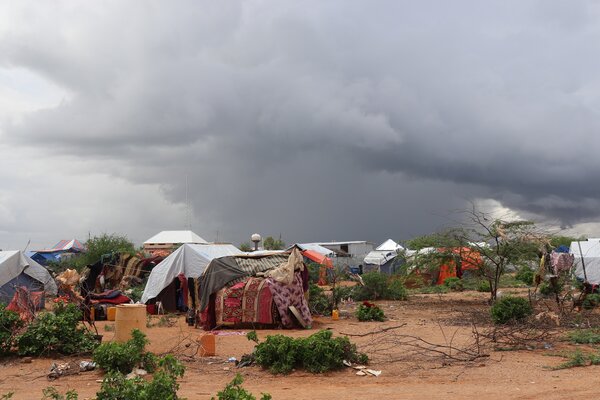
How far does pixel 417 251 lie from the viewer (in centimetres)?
2567

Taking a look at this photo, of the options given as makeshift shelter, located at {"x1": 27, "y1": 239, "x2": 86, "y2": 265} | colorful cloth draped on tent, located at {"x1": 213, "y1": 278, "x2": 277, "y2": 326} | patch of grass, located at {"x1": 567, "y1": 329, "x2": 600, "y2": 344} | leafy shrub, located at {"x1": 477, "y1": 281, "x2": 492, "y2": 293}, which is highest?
makeshift shelter, located at {"x1": 27, "y1": 239, "x2": 86, "y2": 265}

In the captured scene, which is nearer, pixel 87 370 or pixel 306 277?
pixel 87 370

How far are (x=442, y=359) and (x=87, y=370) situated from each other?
5935 millimetres

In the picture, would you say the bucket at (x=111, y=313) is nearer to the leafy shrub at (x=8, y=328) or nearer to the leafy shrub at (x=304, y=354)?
the leafy shrub at (x=8, y=328)

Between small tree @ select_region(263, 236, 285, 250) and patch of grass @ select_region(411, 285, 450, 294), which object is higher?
small tree @ select_region(263, 236, 285, 250)

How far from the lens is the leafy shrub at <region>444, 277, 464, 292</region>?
3234 centimetres

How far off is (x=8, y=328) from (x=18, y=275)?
10.5 meters

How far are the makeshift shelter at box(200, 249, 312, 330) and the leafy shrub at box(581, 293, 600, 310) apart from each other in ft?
28.4

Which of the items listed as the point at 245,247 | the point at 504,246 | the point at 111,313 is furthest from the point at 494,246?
the point at 245,247

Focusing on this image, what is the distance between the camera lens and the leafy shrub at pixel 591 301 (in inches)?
754

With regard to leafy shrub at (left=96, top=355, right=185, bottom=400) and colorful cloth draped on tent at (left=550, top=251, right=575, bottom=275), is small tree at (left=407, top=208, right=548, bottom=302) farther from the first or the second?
leafy shrub at (left=96, top=355, right=185, bottom=400)

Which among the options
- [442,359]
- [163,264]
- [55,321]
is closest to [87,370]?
[55,321]

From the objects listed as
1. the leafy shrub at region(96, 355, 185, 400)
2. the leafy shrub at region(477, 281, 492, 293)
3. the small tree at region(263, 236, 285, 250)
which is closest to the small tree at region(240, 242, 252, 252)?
the small tree at region(263, 236, 285, 250)

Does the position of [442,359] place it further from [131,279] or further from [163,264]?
[131,279]
